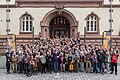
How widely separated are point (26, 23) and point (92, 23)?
7.86 metres

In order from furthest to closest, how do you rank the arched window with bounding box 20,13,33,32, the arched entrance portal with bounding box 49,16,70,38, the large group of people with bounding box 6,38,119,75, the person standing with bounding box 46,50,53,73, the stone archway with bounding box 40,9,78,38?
the arched entrance portal with bounding box 49,16,70,38 → the arched window with bounding box 20,13,33,32 → the stone archway with bounding box 40,9,78,38 → the person standing with bounding box 46,50,53,73 → the large group of people with bounding box 6,38,119,75

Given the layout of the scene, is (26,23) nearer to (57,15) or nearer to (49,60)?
(57,15)

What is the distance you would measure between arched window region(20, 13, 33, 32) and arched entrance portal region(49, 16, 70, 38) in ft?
9.35

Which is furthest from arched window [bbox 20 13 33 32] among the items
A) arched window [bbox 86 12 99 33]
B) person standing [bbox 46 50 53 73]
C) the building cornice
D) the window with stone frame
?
person standing [bbox 46 50 53 73]

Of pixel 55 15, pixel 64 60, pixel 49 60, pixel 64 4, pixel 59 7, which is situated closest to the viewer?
pixel 49 60

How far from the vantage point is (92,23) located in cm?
4009

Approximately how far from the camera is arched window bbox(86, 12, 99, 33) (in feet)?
131

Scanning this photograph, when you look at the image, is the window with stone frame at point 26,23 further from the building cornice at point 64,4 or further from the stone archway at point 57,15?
the stone archway at point 57,15

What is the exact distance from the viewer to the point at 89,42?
3962 cm

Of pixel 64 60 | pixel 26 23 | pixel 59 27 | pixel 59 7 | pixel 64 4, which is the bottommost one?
pixel 64 60

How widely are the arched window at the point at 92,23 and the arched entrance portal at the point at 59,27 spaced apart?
9.02 feet

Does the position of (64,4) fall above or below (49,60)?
above

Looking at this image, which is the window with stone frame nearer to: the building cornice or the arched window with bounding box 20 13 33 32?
the arched window with bounding box 20 13 33 32

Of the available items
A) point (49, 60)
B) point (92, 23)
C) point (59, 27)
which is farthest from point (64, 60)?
point (59, 27)
